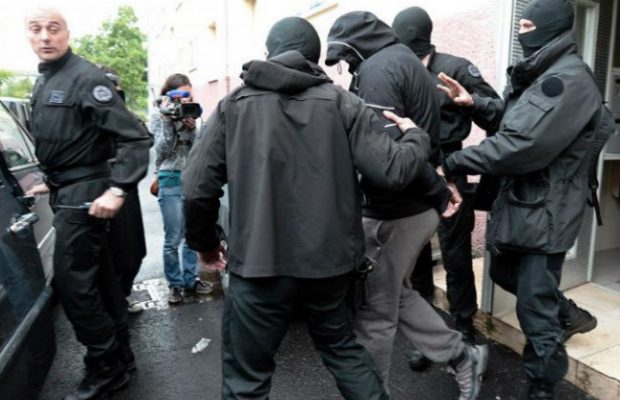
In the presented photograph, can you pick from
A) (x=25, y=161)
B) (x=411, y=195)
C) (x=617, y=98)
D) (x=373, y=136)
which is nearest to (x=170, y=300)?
(x=25, y=161)

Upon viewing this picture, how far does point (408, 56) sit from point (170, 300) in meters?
2.83

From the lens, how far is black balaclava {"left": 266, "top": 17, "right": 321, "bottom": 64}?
6.20 feet

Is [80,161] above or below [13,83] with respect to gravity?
above

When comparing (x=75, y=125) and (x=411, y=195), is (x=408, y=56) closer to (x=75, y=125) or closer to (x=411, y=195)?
(x=411, y=195)

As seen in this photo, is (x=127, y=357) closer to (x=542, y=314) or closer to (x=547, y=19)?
(x=542, y=314)

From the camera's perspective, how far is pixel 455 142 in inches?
117

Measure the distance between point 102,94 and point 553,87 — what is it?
6.93ft

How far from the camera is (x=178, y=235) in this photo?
4059 mm

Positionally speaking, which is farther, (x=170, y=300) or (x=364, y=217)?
(x=170, y=300)

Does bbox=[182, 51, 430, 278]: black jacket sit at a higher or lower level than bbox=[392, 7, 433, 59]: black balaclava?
lower

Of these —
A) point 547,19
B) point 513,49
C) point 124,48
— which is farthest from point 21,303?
point 124,48

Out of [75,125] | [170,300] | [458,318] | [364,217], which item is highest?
[75,125]

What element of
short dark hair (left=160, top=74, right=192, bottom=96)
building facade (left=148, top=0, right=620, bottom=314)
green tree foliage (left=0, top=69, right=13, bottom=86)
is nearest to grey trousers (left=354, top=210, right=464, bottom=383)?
building facade (left=148, top=0, right=620, bottom=314)

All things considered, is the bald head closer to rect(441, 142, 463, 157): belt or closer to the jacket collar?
the jacket collar
